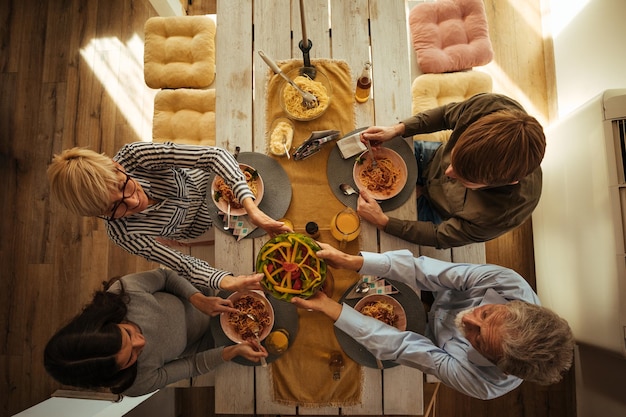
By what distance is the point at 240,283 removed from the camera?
1642mm

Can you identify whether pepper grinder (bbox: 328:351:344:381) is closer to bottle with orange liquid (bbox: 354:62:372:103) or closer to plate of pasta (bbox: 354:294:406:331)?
plate of pasta (bbox: 354:294:406:331)

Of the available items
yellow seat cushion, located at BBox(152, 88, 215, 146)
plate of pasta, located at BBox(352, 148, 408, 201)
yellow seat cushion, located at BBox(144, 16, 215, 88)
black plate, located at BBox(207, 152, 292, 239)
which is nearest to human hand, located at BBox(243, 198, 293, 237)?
black plate, located at BBox(207, 152, 292, 239)

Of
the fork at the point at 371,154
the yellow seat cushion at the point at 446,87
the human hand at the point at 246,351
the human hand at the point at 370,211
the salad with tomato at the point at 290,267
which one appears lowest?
the human hand at the point at 246,351

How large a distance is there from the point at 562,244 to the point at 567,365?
1253 millimetres

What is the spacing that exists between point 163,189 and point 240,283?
2.00 feet

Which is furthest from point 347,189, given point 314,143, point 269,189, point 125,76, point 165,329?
point 125,76

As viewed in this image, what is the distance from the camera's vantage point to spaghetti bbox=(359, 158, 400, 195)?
1806mm

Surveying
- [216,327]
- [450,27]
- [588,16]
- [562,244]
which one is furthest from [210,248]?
[588,16]

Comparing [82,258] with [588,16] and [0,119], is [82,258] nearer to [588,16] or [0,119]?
[0,119]

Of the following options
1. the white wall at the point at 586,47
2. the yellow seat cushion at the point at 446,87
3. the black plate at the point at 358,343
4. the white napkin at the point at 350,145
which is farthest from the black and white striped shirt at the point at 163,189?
the white wall at the point at 586,47

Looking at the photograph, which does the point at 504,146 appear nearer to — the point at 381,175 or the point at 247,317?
the point at 381,175

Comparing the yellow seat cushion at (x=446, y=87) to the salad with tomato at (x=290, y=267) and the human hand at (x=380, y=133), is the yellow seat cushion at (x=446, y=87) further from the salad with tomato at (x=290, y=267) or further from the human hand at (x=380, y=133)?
the salad with tomato at (x=290, y=267)

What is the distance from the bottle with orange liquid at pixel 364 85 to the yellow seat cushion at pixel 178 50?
1.17 m

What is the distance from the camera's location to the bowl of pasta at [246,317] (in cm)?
171
